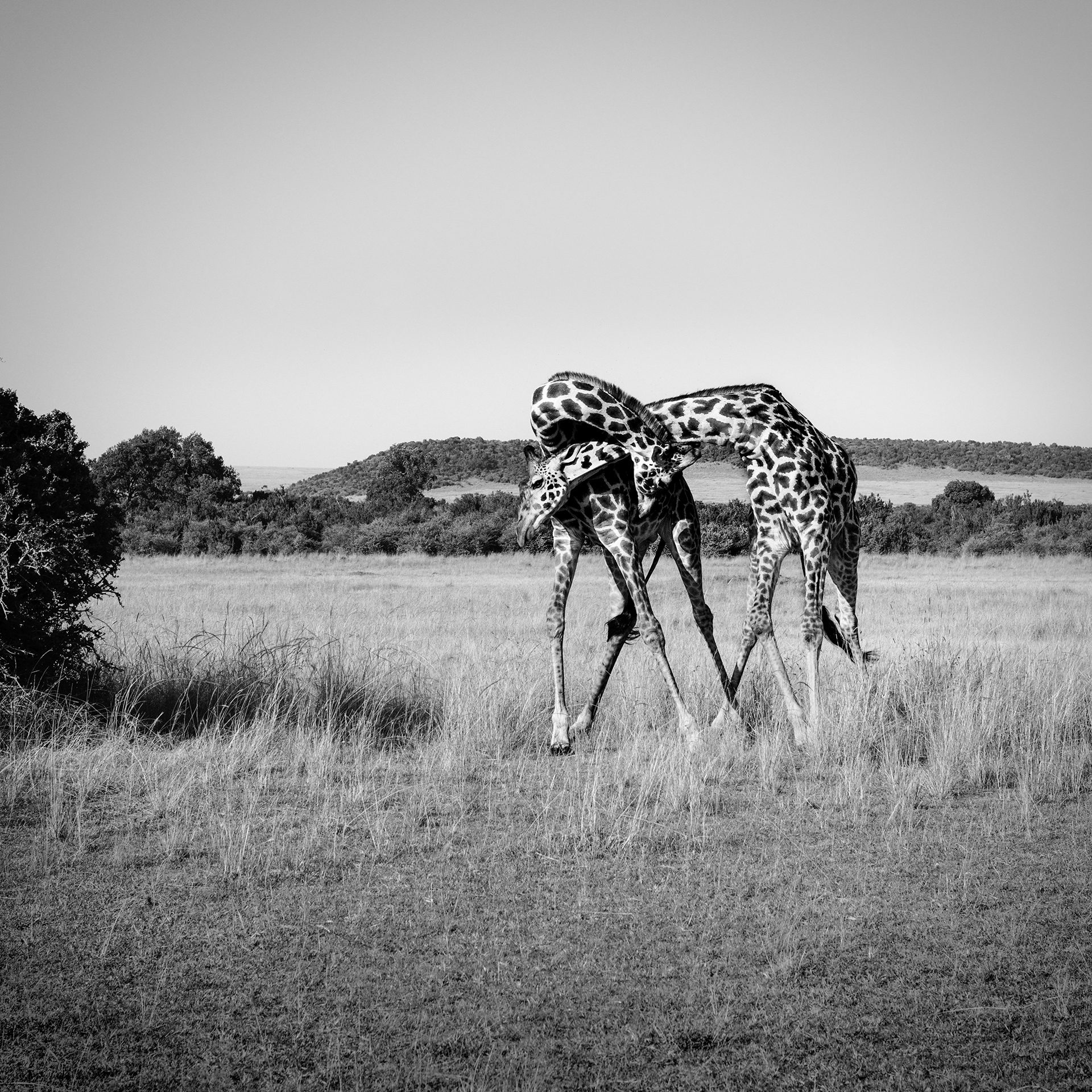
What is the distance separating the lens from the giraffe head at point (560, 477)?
26.6 ft

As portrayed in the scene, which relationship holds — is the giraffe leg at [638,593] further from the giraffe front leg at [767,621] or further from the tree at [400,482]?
the tree at [400,482]

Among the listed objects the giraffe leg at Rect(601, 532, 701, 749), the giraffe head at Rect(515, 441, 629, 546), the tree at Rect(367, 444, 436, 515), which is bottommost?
the giraffe leg at Rect(601, 532, 701, 749)

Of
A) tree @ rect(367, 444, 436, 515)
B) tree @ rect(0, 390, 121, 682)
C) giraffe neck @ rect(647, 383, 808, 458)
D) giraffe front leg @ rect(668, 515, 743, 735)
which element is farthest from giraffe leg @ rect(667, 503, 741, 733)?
tree @ rect(367, 444, 436, 515)

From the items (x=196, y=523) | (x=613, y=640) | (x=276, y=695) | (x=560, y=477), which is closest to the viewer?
(x=560, y=477)

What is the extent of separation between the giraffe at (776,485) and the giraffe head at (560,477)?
263mm

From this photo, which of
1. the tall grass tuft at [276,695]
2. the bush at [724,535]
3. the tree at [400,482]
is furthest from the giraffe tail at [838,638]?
the tree at [400,482]

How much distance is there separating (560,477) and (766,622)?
2124mm

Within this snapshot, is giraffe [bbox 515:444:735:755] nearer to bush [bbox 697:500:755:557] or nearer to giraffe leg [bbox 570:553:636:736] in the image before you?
giraffe leg [bbox 570:553:636:736]

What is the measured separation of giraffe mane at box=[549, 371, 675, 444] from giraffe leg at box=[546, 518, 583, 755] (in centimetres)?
106

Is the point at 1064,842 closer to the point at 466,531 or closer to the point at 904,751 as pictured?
the point at 904,751

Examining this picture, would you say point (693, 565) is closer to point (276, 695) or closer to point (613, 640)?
point (613, 640)

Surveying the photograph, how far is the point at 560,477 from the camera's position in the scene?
8.15 meters

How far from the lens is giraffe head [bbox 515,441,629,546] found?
319 inches

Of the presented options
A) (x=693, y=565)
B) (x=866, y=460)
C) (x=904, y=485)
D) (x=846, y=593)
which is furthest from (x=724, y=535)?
(x=866, y=460)
